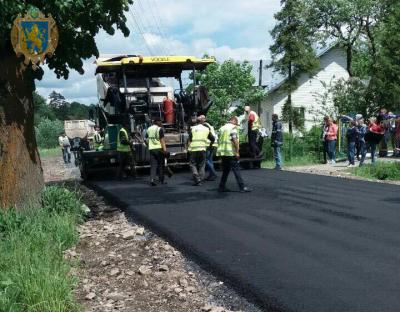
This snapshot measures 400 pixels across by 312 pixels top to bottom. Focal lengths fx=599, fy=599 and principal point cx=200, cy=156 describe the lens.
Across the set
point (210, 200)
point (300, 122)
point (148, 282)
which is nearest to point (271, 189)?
point (210, 200)

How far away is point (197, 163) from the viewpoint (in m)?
13.8

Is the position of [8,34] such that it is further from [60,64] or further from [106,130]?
[106,130]

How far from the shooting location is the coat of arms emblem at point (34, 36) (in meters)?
8.19

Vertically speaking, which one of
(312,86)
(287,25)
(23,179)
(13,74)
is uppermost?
(287,25)

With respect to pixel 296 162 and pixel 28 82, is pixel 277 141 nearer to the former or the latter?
pixel 296 162

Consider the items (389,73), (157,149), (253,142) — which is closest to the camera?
(157,149)

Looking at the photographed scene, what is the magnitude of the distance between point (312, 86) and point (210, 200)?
125 feet

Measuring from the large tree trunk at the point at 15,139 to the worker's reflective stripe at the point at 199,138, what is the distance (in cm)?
490

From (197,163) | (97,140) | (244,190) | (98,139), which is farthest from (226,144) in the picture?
(97,140)

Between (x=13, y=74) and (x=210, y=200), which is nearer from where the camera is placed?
(x=13, y=74)

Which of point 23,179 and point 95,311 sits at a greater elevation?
point 23,179

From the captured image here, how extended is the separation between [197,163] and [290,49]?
25.0 meters

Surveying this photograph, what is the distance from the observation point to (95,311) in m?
5.32

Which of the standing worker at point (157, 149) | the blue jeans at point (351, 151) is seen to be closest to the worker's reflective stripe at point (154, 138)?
the standing worker at point (157, 149)
